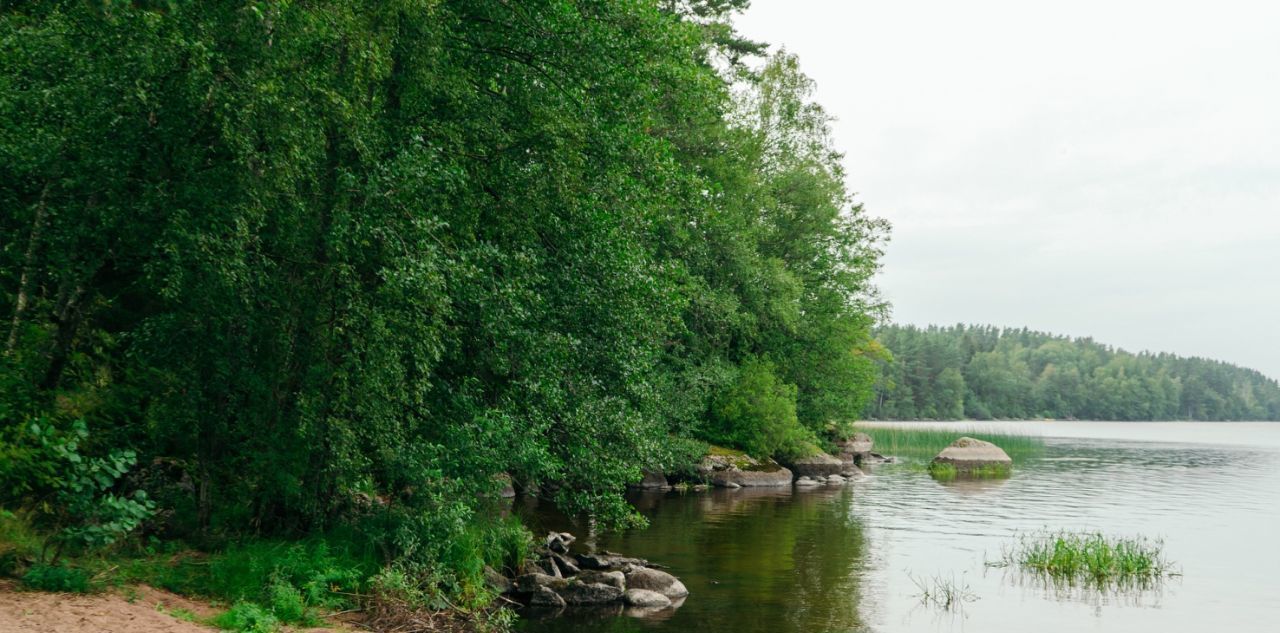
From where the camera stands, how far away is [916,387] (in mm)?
140750

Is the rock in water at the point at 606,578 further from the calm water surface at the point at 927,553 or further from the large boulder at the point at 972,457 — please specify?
the large boulder at the point at 972,457

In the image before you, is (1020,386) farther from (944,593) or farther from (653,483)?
(944,593)

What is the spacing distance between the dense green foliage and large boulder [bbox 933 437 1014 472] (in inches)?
1233

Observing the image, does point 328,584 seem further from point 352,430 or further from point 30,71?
point 30,71

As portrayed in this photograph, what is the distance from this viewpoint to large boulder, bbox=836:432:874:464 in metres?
49.7

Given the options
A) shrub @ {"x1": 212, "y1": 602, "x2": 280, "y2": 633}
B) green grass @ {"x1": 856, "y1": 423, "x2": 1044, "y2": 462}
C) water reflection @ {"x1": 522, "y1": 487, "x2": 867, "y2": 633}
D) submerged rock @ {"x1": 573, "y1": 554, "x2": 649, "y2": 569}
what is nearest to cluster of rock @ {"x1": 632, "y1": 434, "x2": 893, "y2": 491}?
water reflection @ {"x1": 522, "y1": 487, "x2": 867, "y2": 633}

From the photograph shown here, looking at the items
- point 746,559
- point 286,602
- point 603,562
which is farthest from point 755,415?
point 286,602

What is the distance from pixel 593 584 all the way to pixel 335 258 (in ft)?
24.3

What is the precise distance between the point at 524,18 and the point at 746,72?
91.1 ft

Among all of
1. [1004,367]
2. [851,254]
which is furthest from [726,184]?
[1004,367]

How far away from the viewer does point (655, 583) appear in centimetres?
1606

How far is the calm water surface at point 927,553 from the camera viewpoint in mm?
15086

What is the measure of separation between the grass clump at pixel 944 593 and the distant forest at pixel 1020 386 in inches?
4489

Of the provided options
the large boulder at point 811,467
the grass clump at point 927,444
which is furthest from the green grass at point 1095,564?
the grass clump at point 927,444
